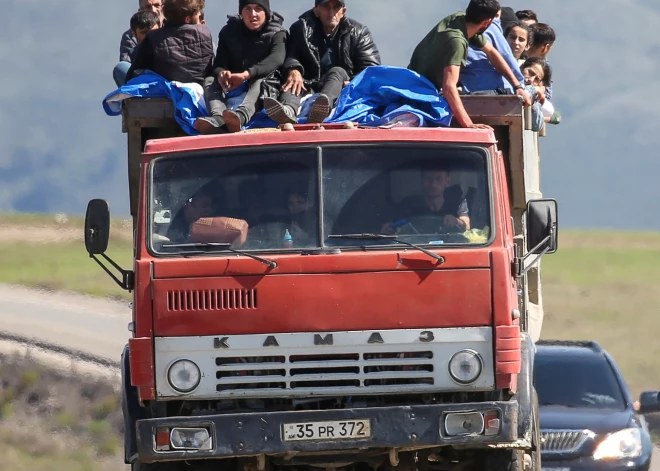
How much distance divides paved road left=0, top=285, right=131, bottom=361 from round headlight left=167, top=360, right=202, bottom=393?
17.2 m

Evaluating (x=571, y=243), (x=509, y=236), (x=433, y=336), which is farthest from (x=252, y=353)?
(x=571, y=243)

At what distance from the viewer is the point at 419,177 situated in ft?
29.5

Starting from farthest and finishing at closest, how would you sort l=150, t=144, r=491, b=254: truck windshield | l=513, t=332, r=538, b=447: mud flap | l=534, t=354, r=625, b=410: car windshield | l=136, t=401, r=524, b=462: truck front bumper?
1. l=534, t=354, r=625, b=410: car windshield
2. l=513, t=332, r=538, b=447: mud flap
3. l=150, t=144, r=491, b=254: truck windshield
4. l=136, t=401, r=524, b=462: truck front bumper

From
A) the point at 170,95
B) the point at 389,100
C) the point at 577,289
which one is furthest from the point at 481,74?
the point at 577,289

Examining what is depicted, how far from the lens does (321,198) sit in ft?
29.1

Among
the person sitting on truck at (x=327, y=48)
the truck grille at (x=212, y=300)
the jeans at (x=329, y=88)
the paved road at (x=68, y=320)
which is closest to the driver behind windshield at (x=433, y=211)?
the truck grille at (x=212, y=300)

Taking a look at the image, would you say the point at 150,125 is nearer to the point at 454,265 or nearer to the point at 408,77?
the point at 408,77

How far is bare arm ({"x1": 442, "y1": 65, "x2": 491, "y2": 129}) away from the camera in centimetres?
970

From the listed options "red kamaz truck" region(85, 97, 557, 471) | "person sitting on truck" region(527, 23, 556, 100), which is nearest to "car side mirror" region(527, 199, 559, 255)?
"red kamaz truck" region(85, 97, 557, 471)

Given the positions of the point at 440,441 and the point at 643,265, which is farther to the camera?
the point at 643,265

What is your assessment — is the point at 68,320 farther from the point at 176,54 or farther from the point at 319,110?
the point at 319,110

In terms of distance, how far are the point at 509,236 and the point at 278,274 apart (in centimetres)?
154

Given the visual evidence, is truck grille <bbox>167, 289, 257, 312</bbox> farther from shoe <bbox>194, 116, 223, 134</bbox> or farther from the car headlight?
the car headlight

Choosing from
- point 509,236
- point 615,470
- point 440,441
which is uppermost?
point 509,236
